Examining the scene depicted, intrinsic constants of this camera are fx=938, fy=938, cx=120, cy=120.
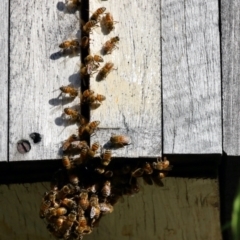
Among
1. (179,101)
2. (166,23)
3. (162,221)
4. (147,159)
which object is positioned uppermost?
(166,23)

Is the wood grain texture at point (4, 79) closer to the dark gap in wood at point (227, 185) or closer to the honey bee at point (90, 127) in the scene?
the honey bee at point (90, 127)

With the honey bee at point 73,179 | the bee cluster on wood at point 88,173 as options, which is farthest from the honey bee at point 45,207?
the honey bee at point 73,179

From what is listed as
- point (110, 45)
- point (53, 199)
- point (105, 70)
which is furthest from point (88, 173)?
point (110, 45)

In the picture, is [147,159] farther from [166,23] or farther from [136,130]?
[166,23]

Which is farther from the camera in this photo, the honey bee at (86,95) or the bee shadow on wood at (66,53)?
the bee shadow on wood at (66,53)

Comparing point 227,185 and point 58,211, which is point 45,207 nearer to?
point 58,211

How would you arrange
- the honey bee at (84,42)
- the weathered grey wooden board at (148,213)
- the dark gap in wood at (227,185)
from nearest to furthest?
the honey bee at (84,42) < the dark gap in wood at (227,185) < the weathered grey wooden board at (148,213)

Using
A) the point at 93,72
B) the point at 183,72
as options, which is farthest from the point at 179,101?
the point at 93,72
